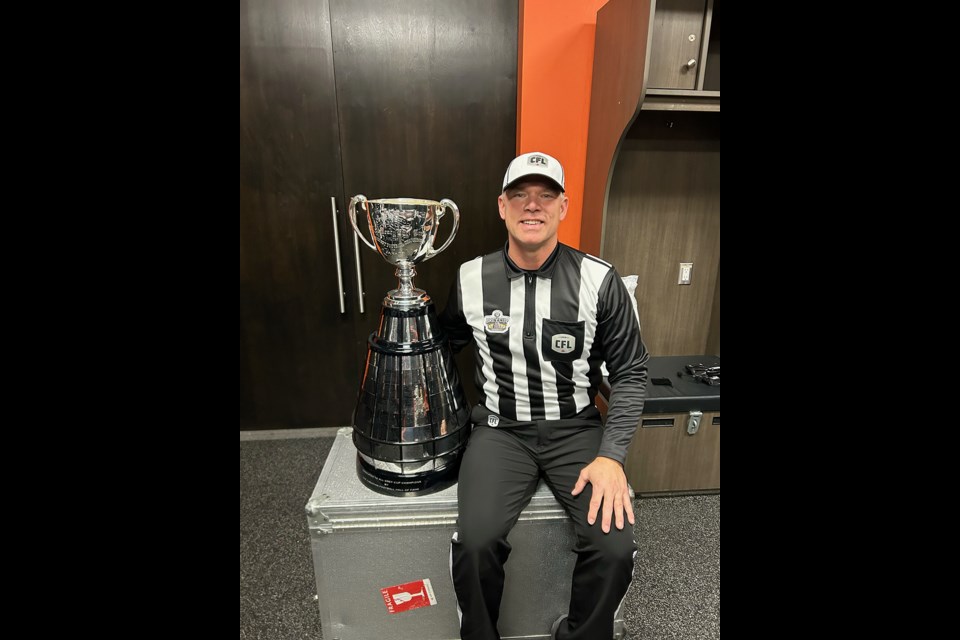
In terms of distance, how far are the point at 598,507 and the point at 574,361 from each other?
0.40 metres

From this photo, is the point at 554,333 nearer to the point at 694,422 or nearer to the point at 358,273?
the point at 694,422

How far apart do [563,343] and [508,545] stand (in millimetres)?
556

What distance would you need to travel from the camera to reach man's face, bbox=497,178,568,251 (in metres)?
1.24

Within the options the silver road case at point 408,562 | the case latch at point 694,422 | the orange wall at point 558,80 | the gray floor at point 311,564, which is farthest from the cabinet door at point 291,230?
the case latch at point 694,422

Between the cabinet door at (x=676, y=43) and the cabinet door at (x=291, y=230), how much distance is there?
1358 mm

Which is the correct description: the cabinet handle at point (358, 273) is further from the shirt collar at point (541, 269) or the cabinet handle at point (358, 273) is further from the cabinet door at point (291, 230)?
the shirt collar at point (541, 269)

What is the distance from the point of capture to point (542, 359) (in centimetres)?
128

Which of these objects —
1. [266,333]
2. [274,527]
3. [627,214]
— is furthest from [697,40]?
[274,527]

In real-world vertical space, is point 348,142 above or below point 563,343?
above

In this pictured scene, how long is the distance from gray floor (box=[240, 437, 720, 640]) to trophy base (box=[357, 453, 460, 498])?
1.93ft

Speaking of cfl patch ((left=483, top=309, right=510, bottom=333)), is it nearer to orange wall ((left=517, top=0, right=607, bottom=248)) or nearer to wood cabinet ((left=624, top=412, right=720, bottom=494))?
wood cabinet ((left=624, top=412, right=720, bottom=494))

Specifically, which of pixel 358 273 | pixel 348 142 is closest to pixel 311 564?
pixel 358 273

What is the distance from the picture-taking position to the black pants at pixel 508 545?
41.2 inches
